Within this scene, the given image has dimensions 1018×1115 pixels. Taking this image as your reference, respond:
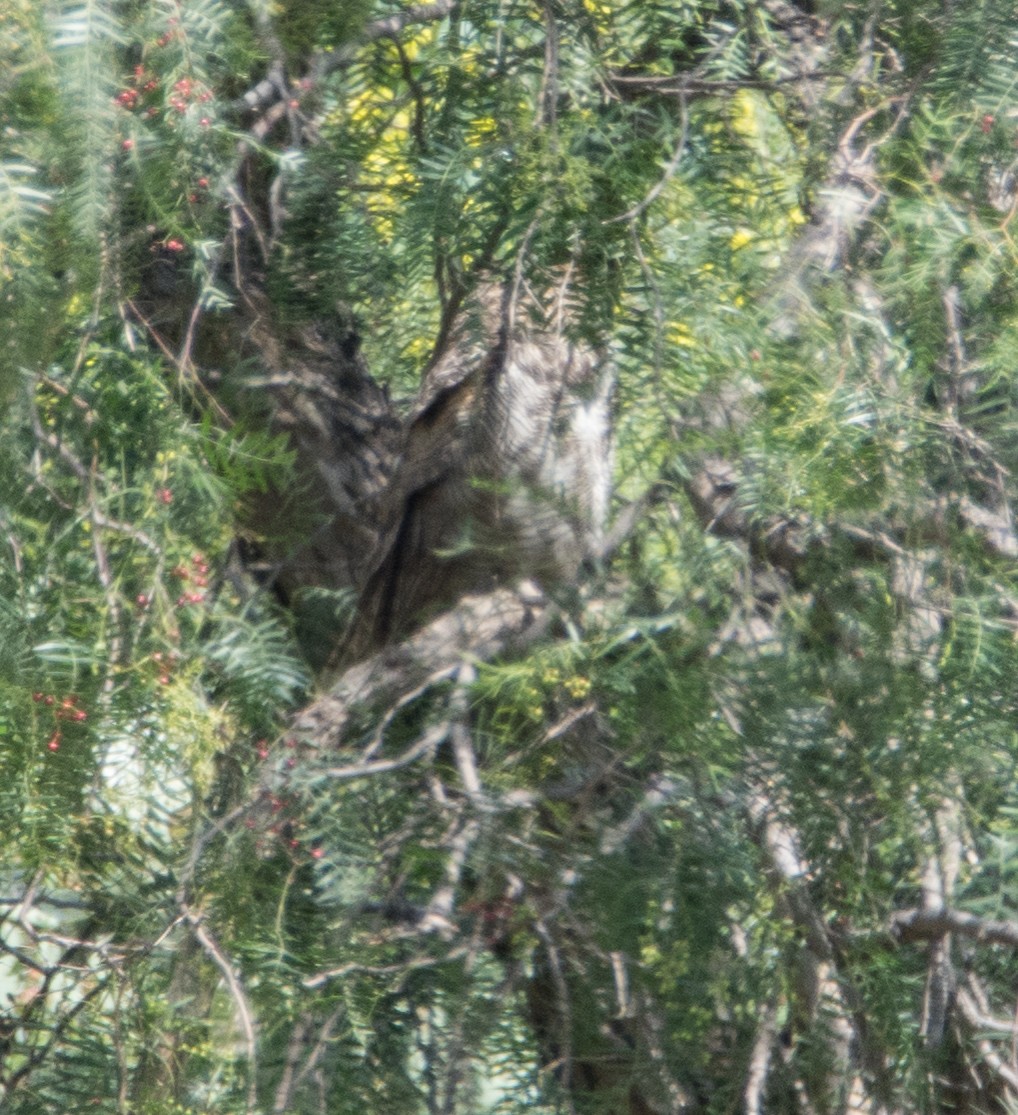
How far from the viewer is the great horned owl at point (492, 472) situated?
3.85 feet

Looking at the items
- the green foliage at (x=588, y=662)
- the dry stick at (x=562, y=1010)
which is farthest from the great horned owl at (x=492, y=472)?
the dry stick at (x=562, y=1010)

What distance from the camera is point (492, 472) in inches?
49.1

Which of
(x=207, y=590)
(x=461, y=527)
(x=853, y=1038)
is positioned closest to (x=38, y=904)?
(x=207, y=590)

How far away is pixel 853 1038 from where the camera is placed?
1166 mm

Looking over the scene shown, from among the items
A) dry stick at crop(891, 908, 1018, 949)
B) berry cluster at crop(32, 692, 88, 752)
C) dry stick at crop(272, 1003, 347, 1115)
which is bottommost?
dry stick at crop(891, 908, 1018, 949)

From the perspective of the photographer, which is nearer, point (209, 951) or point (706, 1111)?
point (209, 951)

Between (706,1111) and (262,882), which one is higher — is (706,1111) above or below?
below

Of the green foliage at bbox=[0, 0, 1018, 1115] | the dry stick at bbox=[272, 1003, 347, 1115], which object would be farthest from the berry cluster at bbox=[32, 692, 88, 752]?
the dry stick at bbox=[272, 1003, 347, 1115]

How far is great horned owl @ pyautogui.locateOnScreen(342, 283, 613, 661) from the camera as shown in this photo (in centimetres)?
117

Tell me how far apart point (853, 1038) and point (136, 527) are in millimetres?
719

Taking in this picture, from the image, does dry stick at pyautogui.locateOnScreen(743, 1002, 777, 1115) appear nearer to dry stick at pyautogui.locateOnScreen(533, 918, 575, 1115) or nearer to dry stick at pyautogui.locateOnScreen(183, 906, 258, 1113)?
dry stick at pyautogui.locateOnScreen(533, 918, 575, 1115)

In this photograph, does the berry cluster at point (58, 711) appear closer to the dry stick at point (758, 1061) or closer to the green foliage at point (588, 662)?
the green foliage at point (588, 662)

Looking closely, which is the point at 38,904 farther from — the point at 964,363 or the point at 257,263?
the point at 964,363

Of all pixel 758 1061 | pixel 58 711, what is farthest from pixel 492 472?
pixel 758 1061
